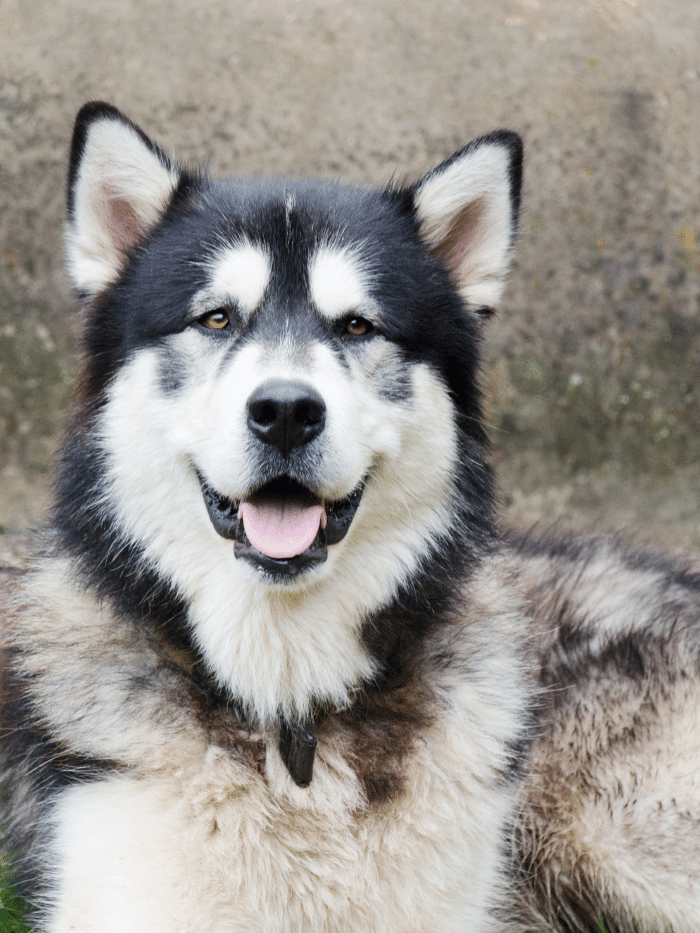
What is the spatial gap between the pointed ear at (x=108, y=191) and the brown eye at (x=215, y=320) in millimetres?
391

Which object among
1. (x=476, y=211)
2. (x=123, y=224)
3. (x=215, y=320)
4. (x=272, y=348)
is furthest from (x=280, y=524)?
(x=476, y=211)

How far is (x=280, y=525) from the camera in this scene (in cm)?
244

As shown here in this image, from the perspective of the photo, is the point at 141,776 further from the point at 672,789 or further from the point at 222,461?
the point at 672,789

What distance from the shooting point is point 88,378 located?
9.11ft

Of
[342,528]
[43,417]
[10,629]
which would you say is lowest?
[43,417]

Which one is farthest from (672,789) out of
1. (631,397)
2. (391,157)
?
(391,157)

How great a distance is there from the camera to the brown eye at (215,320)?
2590mm

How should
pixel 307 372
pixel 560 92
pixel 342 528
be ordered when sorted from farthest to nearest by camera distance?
pixel 560 92 → pixel 342 528 → pixel 307 372

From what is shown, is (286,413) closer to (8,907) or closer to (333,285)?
(333,285)

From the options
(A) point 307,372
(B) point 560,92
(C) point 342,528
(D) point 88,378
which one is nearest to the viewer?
(A) point 307,372

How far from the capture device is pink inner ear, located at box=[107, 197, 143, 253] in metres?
2.78

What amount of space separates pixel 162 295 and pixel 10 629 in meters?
1.14

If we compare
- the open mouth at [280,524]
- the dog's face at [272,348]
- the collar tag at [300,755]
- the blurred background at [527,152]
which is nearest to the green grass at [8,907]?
the collar tag at [300,755]

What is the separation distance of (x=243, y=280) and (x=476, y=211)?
2.71ft
